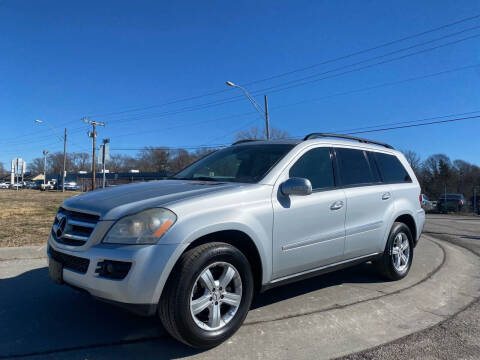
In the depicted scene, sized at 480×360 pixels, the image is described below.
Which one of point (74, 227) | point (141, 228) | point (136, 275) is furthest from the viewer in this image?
point (74, 227)

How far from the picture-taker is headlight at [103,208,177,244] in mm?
2475

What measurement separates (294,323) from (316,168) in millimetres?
1535

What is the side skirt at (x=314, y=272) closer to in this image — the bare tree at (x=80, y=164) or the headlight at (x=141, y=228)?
the headlight at (x=141, y=228)

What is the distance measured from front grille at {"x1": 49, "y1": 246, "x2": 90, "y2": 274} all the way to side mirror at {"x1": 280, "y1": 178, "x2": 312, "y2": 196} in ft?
5.52

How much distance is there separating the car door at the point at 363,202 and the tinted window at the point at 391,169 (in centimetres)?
17

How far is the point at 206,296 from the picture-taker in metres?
2.65

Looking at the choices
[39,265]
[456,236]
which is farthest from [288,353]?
[456,236]

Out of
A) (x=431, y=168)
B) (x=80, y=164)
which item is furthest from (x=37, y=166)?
(x=431, y=168)

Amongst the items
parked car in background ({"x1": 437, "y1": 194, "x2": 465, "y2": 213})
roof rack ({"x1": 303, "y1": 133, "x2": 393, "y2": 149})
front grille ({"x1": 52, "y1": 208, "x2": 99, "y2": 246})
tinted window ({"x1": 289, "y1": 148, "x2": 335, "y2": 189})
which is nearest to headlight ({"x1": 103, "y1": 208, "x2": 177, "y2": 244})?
front grille ({"x1": 52, "y1": 208, "x2": 99, "y2": 246})

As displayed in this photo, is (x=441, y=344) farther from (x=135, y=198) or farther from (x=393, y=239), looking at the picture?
(x=135, y=198)

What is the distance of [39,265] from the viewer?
5070 mm

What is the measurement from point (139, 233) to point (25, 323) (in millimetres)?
1632

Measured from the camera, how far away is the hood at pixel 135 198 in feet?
8.51

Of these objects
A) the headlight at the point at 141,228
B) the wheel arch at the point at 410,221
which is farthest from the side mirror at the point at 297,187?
the wheel arch at the point at 410,221
